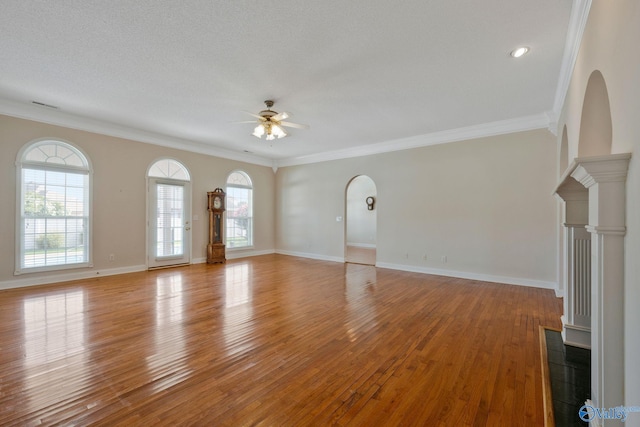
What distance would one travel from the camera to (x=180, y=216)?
6.68 metres

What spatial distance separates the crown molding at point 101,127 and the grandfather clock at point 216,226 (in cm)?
112

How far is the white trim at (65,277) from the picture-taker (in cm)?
454

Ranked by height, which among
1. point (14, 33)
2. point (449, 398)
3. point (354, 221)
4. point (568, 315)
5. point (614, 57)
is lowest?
point (449, 398)


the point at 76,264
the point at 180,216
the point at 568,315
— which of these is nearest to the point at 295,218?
the point at 180,216

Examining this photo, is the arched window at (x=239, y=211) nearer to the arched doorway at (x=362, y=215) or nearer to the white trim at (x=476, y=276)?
the arched doorway at (x=362, y=215)

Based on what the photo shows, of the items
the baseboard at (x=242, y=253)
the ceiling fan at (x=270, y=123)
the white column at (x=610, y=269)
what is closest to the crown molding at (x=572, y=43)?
the white column at (x=610, y=269)

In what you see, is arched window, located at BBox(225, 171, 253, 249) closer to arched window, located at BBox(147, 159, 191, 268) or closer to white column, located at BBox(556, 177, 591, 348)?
arched window, located at BBox(147, 159, 191, 268)

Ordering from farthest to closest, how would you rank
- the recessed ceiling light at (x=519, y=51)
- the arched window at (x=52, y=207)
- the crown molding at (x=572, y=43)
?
the arched window at (x=52, y=207) < the recessed ceiling light at (x=519, y=51) < the crown molding at (x=572, y=43)

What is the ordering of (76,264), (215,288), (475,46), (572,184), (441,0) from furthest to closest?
(76,264)
(215,288)
(475,46)
(572,184)
(441,0)

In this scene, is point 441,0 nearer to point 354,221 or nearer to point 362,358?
point 362,358

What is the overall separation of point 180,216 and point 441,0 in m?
6.52

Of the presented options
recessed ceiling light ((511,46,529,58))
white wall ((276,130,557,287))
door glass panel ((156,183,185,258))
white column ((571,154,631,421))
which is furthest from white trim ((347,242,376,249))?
white column ((571,154,631,421))

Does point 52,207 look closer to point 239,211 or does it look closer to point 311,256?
point 239,211

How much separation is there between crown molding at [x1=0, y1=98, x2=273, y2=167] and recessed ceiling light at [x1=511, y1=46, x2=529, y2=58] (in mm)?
6424
